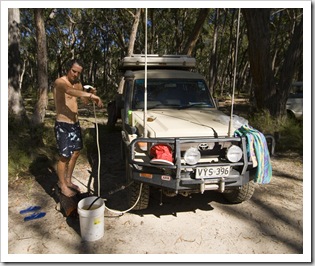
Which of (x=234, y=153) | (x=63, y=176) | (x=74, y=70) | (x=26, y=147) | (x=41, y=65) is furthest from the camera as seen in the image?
(x=41, y=65)

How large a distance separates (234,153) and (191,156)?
1.89 feet

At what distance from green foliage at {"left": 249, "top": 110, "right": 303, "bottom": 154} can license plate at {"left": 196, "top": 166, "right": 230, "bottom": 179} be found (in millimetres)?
4439

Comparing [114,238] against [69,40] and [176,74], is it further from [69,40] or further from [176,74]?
[69,40]

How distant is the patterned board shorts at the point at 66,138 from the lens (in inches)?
161

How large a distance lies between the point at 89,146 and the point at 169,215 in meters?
3.44

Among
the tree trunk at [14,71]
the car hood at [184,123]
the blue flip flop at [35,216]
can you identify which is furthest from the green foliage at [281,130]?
the tree trunk at [14,71]

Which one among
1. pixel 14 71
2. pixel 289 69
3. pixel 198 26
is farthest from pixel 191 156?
pixel 198 26

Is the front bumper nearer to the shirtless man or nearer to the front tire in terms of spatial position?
the front tire

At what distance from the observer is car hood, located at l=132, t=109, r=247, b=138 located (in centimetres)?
358

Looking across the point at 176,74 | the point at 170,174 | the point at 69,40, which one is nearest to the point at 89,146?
the point at 176,74

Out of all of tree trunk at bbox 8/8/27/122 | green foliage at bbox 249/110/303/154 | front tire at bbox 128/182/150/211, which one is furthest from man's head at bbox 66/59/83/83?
green foliage at bbox 249/110/303/154

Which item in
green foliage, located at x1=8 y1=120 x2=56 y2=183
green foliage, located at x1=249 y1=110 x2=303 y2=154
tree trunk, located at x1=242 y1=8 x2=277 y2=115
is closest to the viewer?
green foliage, located at x1=8 y1=120 x2=56 y2=183

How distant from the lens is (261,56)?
8.05 metres

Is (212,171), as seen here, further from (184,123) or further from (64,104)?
(64,104)
